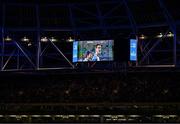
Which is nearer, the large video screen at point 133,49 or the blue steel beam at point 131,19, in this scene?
the large video screen at point 133,49

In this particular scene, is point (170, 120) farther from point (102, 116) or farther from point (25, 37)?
point (25, 37)

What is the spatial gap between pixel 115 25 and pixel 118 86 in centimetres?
535

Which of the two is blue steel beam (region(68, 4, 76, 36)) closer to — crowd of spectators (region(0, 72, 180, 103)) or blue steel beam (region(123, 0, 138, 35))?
crowd of spectators (region(0, 72, 180, 103))

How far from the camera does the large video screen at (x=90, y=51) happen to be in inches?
1262

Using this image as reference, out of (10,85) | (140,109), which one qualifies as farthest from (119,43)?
(10,85)

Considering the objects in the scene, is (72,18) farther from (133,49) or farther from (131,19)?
(133,49)

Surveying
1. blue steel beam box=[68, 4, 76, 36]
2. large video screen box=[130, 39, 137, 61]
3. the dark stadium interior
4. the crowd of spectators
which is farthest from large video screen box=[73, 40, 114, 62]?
the crowd of spectators

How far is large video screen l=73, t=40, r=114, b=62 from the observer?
32.1 meters

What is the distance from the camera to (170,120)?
109 ft

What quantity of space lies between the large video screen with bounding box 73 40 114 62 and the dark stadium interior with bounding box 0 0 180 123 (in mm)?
147

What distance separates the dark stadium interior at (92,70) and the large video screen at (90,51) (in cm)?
15

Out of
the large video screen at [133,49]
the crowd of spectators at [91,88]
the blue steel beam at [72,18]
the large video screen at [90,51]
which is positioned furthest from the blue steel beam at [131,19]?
the blue steel beam at [72,18]

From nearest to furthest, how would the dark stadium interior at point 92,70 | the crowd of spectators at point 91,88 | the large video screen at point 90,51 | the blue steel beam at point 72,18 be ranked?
the large video screen at point 90,51, the dark stadium interior at point 92,70, the crowd of spectators at point 91,88, the blue steel beam at point 72,18

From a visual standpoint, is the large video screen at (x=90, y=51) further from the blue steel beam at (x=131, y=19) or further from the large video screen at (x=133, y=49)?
the blue steel beam at (x=131, y=19)
